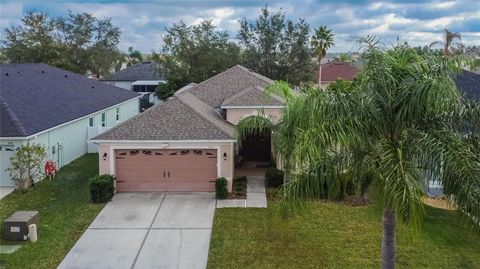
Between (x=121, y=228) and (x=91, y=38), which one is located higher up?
(x=91, y=38)

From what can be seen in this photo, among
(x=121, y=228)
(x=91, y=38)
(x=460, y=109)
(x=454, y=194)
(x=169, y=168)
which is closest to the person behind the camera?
(x=454, y=194)

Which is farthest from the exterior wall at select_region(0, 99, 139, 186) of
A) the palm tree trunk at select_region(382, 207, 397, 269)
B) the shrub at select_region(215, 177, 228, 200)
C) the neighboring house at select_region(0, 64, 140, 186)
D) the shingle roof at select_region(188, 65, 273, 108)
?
the palm tree trunk at select_region(382, 207, 397, 269)

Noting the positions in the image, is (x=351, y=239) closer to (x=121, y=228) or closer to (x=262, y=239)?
(x=262, y=239)

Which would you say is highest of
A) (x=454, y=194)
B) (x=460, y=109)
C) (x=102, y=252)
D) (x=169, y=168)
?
(x=460, y=109)

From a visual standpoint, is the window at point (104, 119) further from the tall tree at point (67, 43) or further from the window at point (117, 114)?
the tall tree at point (67, 43)

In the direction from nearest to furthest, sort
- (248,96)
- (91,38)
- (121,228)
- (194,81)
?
(121,228), (248,96), (194,81), (91,38)

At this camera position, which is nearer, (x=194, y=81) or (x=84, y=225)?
(x=84, y=225)

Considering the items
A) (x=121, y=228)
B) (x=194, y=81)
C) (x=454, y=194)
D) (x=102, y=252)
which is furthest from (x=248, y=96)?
(x=194, y=81)

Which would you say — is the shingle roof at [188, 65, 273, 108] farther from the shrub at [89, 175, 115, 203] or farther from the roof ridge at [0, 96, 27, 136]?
the roof ridge at [0, 96, 27, 136]
